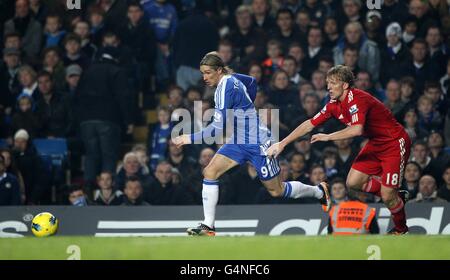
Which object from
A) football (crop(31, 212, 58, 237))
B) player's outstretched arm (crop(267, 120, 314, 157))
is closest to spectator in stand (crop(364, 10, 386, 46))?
player's outstretched arm (crop(267, 120, 314, 157))

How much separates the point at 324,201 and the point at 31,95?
23.9ft

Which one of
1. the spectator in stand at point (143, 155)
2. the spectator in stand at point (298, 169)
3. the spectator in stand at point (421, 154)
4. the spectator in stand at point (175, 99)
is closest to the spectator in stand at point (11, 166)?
the spectator in stand at point (143, 155)

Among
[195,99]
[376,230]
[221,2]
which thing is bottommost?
[376,230]

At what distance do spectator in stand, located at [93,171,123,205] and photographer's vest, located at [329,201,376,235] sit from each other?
12.7 feet

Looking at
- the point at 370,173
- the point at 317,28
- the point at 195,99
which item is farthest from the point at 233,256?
the point at 317,28

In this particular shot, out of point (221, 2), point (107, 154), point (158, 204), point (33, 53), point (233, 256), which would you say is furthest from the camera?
point (221, 2)

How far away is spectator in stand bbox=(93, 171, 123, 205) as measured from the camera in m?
18.8

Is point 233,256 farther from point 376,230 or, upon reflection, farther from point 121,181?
point 121,181

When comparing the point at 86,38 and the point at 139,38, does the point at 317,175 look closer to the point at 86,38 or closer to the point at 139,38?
the point at 139,38

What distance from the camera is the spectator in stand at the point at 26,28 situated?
2230cm

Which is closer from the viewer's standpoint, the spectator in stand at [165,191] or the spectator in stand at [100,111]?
the spectator in stand at [165,191]

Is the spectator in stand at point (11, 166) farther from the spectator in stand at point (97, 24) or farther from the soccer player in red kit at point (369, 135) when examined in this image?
the soccer player in red kit at point (369, 135)

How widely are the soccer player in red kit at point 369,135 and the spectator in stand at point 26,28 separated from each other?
8629 millimetres

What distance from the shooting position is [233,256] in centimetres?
1320
